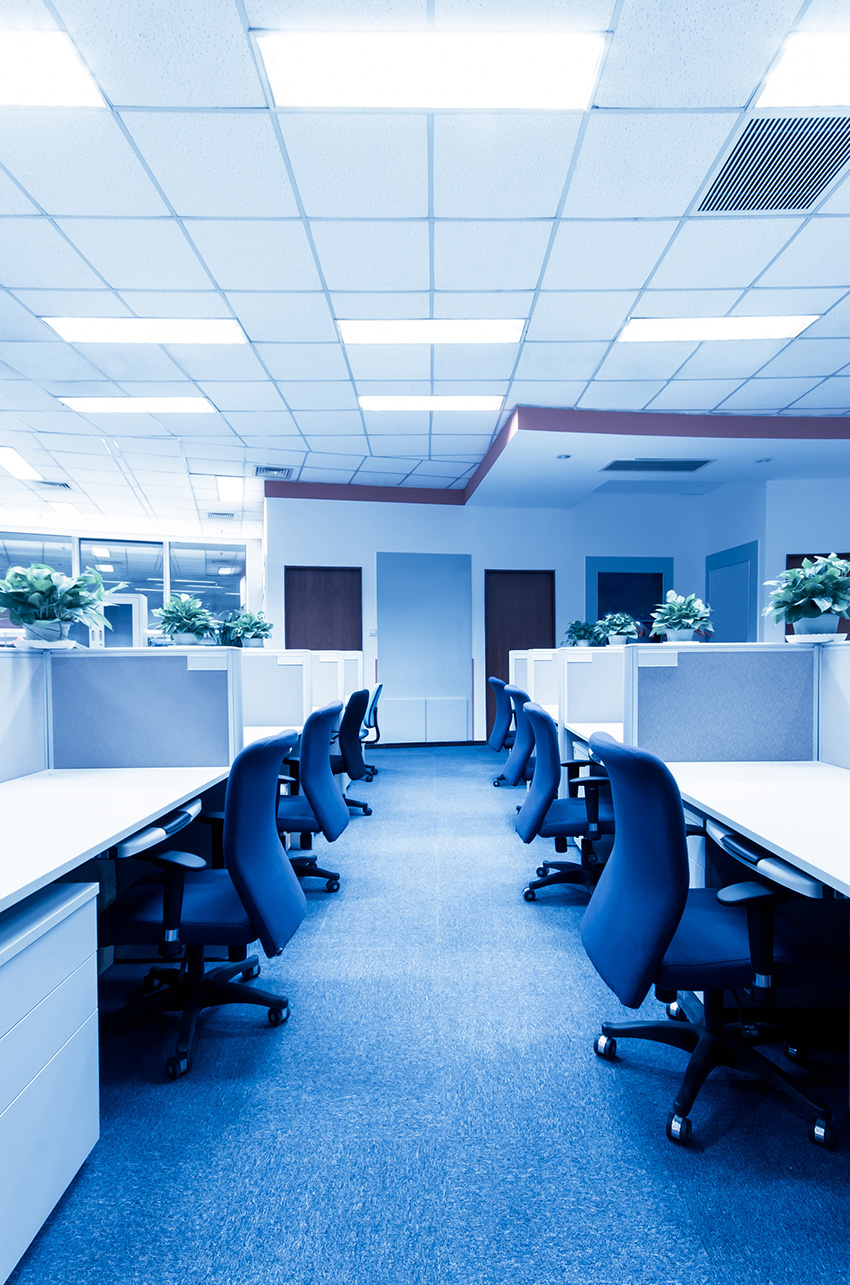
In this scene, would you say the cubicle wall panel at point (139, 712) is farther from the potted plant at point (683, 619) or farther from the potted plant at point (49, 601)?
the potted plant at point (683, 619)

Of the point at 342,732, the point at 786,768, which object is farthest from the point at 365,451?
the point at 786,768

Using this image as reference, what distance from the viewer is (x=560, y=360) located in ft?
11.9

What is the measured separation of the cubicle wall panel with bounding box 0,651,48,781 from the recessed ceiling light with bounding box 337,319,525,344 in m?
2.25

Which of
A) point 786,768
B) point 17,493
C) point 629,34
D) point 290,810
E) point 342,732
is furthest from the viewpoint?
point 17,493

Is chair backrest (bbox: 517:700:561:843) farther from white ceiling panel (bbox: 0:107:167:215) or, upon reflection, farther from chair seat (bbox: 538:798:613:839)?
white ceiling panel (bbox: 0:107:167:215)

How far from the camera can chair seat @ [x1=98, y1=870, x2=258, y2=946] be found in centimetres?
139

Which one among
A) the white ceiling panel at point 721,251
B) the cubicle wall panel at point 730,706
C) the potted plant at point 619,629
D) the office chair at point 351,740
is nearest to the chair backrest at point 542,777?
the cubicle wall panel at point 730,706

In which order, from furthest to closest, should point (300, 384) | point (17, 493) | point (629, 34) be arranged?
point (17, 493), point (300, 384), point (629, 34)

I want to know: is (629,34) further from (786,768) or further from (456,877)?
(456,877)

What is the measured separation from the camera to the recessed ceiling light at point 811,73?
1759 millimetres

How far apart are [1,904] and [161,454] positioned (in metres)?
5.06

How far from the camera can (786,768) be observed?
187 cm

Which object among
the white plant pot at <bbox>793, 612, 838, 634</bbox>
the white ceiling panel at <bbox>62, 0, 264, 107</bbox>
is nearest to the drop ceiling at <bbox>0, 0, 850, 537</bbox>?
the white ceiling panel at <bbox>62, 0, 264, 107</bbox>

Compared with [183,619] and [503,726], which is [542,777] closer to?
[183,619]
